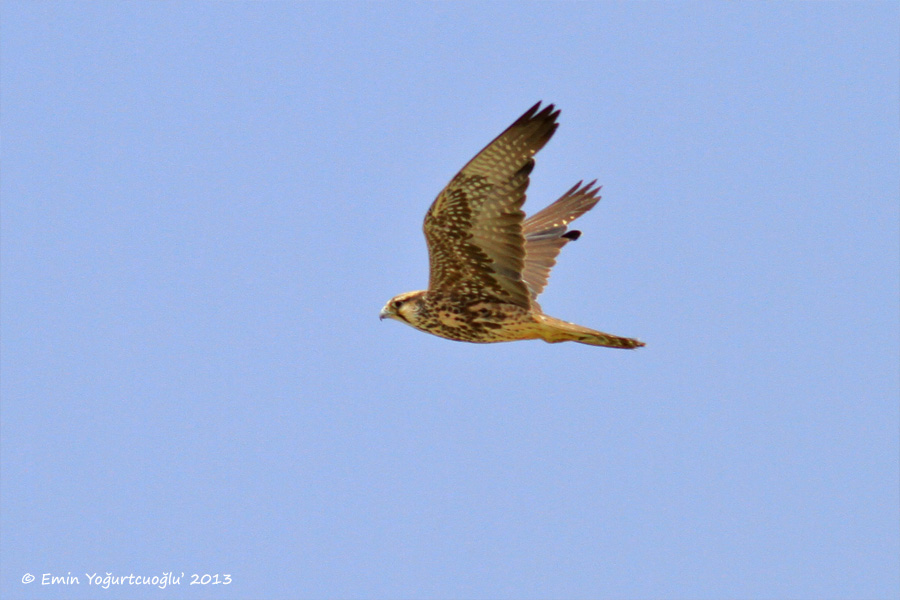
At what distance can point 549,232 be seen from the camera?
13781 millimetres

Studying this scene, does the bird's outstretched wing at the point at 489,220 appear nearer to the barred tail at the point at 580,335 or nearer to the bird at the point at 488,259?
the bird at the point at 488,259

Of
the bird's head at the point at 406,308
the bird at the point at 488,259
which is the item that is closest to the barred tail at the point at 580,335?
the bird at the point at 488,259

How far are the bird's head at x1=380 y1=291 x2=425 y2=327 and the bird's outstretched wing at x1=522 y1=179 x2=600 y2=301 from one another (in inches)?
63.0

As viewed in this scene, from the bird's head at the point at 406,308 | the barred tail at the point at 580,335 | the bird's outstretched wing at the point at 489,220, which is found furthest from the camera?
the bird's head at the point at 406,308

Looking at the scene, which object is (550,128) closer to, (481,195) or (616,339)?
(481,195)

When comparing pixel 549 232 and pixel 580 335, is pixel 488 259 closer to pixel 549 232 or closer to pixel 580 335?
pixel 580 335

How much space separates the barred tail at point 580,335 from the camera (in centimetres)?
1117

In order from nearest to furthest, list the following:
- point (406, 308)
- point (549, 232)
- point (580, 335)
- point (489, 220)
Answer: point (489, 220), point (580, 335), point (406, 308), point (549, 232)

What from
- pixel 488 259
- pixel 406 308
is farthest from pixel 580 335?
pixel 406 308

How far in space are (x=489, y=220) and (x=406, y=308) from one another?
139 cm

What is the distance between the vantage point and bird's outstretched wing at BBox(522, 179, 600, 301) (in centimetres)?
1330

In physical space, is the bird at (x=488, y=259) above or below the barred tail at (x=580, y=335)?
above

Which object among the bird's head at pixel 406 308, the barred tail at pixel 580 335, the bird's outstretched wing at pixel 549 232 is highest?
the bird's outstretched wing at pixel 549 232

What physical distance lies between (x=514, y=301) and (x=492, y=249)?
0.58 metres
